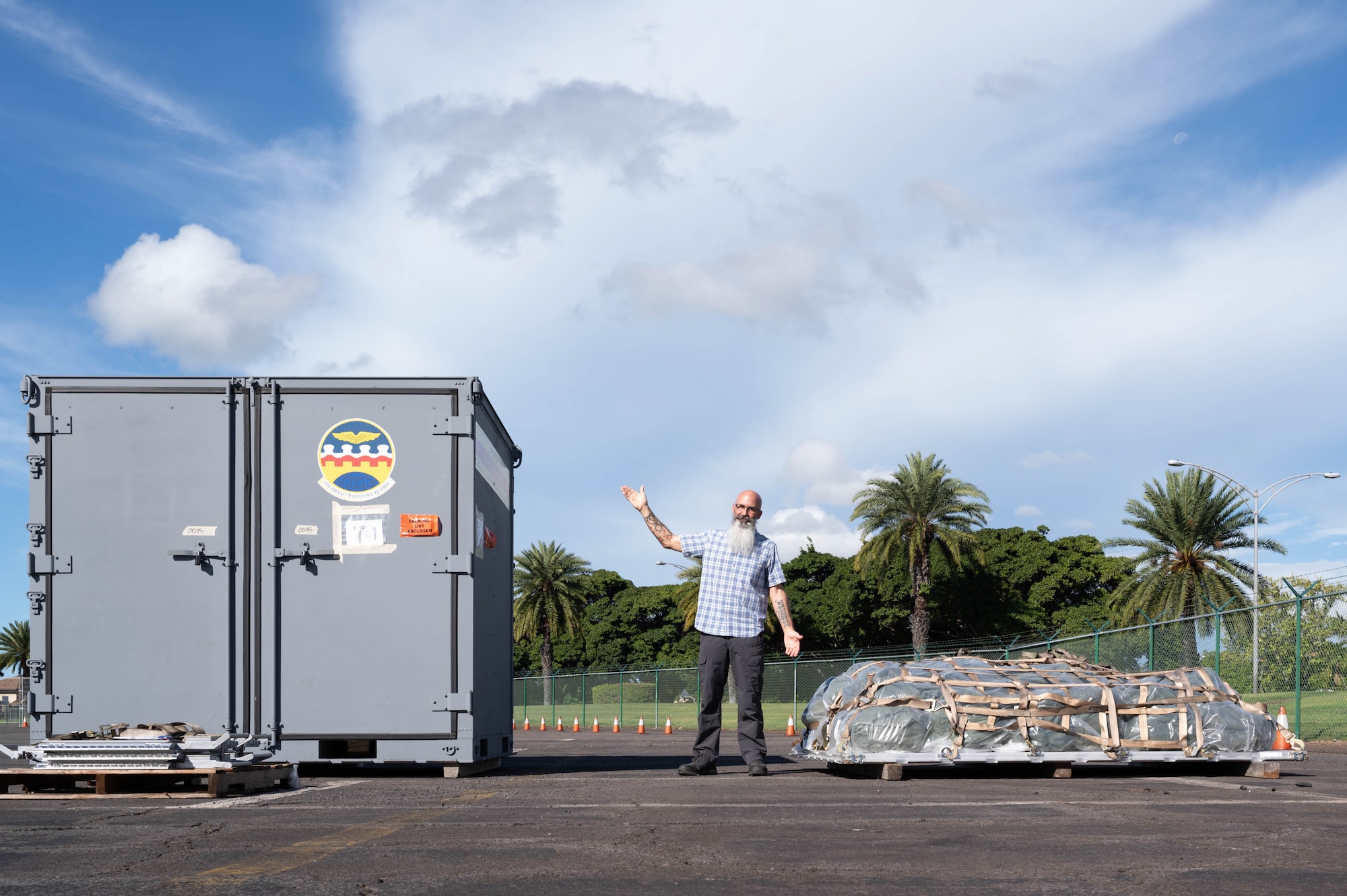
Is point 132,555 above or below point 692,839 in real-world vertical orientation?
above

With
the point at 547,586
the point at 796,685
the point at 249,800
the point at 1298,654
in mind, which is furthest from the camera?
the point at 547,586

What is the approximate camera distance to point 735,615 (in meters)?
9.20

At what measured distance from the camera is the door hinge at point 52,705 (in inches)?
357

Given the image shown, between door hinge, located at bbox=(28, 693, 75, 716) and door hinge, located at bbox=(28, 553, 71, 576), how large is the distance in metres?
0.88

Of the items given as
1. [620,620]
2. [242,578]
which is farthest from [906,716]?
[620,620]

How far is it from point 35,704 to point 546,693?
3630cm

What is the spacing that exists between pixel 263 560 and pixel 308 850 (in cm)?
489

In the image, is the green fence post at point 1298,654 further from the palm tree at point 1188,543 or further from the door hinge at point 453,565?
the palm tree at point 1188,543

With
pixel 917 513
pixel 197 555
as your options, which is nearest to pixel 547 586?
pixel 917 513

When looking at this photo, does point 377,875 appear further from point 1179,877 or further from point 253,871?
point 1179,877

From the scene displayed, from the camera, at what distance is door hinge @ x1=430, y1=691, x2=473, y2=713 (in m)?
9.16

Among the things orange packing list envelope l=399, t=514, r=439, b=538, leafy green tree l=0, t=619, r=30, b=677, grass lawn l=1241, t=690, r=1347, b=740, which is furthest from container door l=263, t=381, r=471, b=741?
leafy green tree l=0, t=619, r=30, b=677

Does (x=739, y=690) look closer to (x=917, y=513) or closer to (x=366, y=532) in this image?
(x=366, y=532)

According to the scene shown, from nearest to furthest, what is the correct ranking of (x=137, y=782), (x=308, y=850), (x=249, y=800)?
(x=308, y=850), (x=249, y=800), (x=137, y=782)
